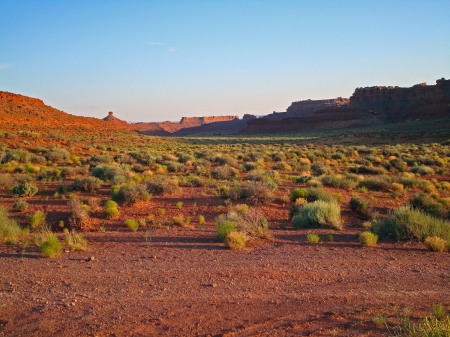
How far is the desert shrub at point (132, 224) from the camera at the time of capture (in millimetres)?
8891

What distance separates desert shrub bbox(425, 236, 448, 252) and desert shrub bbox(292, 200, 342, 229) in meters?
2.30

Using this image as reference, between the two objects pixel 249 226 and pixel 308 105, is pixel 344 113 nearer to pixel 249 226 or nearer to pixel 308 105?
pixel 308 105

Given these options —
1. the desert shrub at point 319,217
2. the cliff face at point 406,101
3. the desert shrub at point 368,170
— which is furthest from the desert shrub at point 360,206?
the cliff face at point 406,101

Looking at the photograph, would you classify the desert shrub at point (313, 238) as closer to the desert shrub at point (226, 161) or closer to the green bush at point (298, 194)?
the green bush at point (298, 194)

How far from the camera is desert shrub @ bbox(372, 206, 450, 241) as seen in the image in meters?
7.39

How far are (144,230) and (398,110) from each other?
107 m

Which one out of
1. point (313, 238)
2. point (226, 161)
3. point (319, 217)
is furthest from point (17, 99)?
point (313, 238)

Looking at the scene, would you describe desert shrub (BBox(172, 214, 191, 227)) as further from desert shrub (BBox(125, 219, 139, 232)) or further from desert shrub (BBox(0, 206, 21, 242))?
desert shrub (BBox(0, 206, 21, 242))

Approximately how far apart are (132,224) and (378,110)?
11138 cm

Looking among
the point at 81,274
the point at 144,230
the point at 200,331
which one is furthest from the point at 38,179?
the point at 200,331

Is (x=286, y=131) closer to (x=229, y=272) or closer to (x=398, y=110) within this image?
(x=398, y=110)

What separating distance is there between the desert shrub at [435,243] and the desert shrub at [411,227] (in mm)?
369

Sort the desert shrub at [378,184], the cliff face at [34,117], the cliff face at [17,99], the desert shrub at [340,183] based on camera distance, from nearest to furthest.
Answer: the desert shrub at [340,183] → the desert shrub at [378,184] → the cliff face at [34,117] → the cliff face at [17,99]

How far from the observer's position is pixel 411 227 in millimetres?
7469
